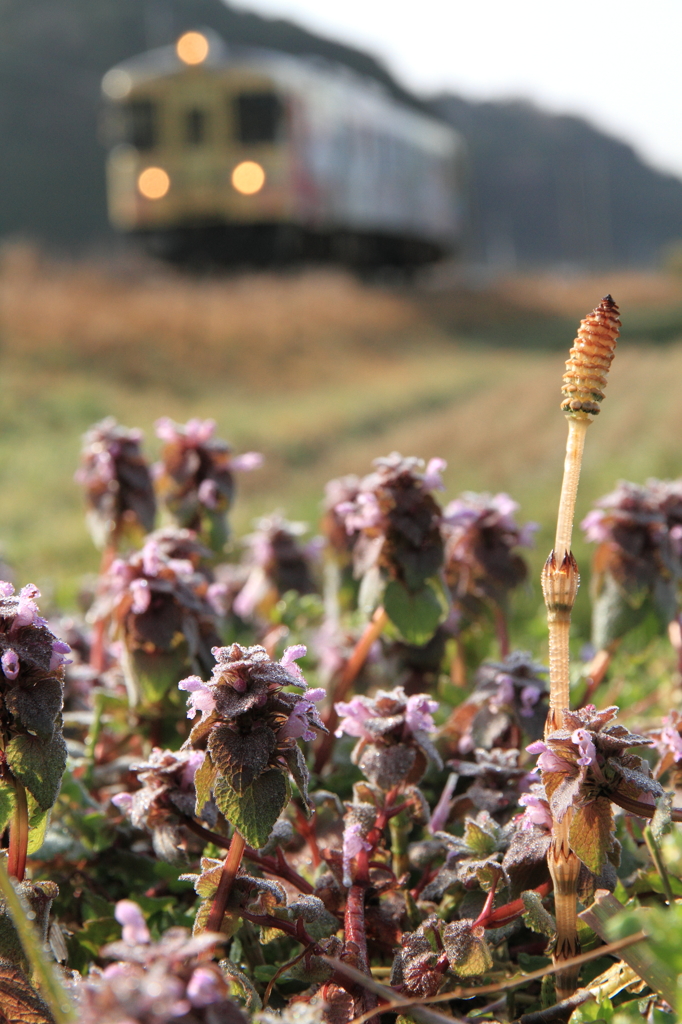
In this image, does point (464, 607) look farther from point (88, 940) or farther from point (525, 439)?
point (525, 439)

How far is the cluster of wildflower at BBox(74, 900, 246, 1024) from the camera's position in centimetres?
55

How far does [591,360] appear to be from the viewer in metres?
0.75

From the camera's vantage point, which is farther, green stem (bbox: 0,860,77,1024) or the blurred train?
the blurred train

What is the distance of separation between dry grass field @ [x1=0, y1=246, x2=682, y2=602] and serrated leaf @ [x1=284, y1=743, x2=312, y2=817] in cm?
190

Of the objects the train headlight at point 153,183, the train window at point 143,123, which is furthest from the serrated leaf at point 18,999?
the train window at point 143,123

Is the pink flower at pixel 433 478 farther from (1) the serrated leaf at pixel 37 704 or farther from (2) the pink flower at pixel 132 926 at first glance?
(2) the pink flower at pixel 132 926

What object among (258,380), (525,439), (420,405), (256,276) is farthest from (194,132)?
(525,439)

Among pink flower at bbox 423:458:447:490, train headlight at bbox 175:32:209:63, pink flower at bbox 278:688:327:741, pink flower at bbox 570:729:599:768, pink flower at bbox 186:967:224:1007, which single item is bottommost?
pink flower at bbox 186:967:224:1007

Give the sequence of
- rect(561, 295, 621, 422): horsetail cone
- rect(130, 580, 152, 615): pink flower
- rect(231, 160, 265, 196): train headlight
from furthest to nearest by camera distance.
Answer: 1. rect(231, 160, 265, 196): train headlight
2. rect(130, 580, 152, 615): pink flower
3. rect(561, 295, 621, 422): horsetail cone

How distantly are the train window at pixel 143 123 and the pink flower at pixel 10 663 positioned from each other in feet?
52.0

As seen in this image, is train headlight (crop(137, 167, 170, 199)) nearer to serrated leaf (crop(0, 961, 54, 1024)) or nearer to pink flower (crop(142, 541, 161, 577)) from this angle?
pink flower (crop(142, 541, 161, 577))

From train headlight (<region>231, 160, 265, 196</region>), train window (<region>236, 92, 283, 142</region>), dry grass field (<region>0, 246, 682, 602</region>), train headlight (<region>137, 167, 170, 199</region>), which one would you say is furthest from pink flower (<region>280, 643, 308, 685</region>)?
train headlight (<region>137, 167, 170, 199</region>)

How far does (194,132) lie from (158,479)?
14480mm

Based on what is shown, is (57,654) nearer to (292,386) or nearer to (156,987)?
(156,987)
